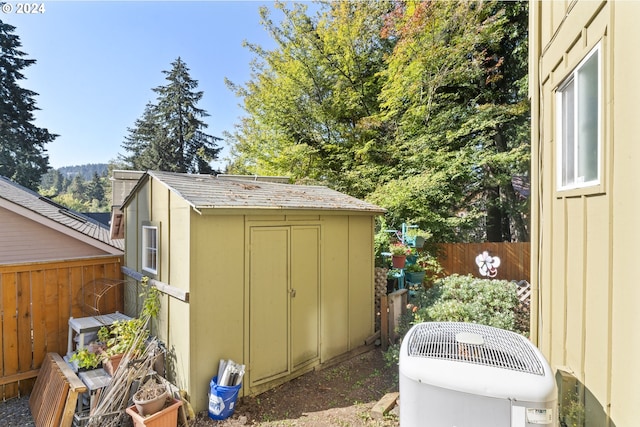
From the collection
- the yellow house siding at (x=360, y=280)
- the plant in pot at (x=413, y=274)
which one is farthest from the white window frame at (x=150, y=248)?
the plant in pot at (x=413, y=274)

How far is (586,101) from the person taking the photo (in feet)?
8.80

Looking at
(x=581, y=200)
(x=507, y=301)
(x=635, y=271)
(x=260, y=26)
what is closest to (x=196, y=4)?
(x=581, y=200)

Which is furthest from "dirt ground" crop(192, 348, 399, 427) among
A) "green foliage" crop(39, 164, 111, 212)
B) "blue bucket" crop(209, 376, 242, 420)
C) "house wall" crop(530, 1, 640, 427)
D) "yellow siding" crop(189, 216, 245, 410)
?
"green foliage" crop(39, 164, 111, 212)

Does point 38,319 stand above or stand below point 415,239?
below

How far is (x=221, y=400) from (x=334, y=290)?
8.27ft

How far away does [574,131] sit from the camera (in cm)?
294

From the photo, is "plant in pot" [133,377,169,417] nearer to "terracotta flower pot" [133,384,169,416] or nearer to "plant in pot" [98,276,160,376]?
"terracotta flower pot" [133,384,169,416]

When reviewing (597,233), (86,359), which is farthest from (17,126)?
(597,233)

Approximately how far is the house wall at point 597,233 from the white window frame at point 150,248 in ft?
16.4

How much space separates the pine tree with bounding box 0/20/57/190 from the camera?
59.3 ft

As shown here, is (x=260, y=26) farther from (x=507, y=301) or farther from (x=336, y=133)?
(x=507, y=301)

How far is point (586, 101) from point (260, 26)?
44.2 feet

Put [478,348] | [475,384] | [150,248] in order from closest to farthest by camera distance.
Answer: [475,384] → [478,348] → [150,248]

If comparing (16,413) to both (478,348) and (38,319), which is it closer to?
(38,319)
